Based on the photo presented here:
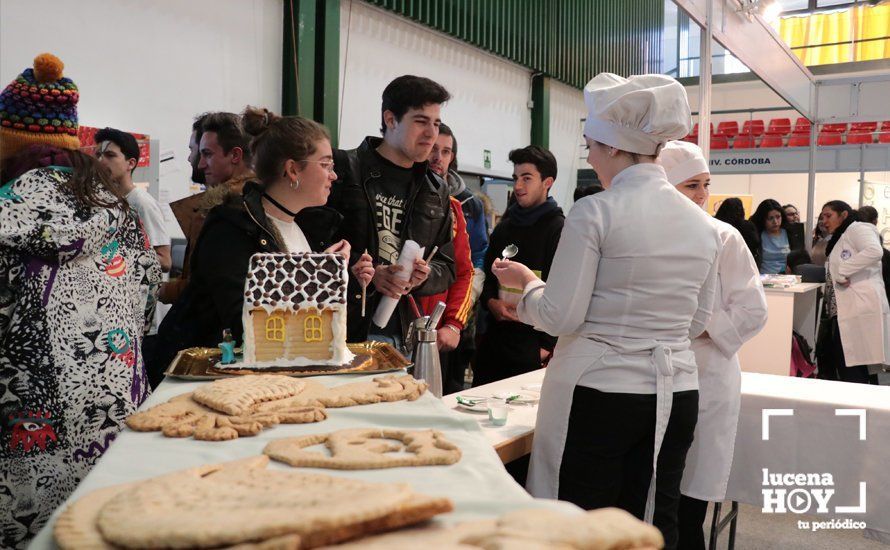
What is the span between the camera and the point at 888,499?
2547 millimetres

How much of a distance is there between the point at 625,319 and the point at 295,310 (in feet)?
2.57

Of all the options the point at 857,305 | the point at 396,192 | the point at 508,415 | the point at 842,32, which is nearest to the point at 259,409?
the point at 508,415

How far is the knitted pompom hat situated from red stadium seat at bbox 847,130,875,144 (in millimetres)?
14050

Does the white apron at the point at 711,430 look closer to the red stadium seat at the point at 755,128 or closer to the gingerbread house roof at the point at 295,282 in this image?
the gingerbread house roof at the point at 295,282

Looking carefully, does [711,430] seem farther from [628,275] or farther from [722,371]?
[628,275]

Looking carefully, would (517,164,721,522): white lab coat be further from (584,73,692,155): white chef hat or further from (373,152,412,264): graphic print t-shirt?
(373,152,412,264): graphic print t-shirt

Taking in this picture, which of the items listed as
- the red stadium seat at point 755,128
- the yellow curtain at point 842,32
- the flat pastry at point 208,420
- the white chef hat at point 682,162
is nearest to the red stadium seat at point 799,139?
the red stadium seat at point 755,128

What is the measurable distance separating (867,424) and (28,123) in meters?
2.69

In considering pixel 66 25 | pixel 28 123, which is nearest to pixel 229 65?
pixel 66 25

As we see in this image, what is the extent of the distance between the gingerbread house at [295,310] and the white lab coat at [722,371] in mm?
1175

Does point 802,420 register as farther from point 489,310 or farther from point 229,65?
point 229,65

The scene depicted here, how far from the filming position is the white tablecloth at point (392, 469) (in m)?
0.87

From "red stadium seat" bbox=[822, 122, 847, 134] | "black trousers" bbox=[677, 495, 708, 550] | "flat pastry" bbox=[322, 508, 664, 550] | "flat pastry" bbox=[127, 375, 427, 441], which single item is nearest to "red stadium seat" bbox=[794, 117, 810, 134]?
"red stadium seat" bbox=[822, 122, 847, 134]

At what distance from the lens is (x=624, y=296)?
1768mm
